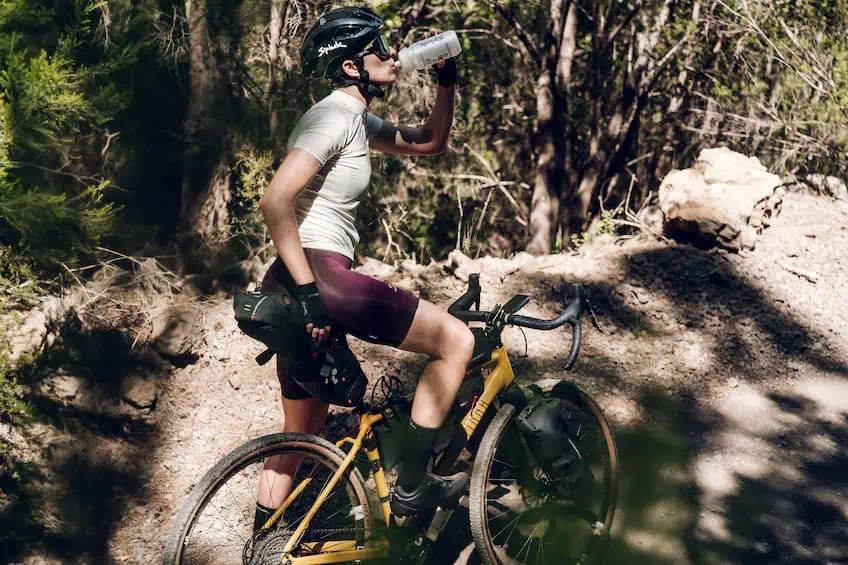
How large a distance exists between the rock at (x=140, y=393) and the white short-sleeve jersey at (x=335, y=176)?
2701 millimetres

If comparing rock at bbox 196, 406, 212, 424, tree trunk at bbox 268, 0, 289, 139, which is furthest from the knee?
tree trunk at bbox 268, 0, 289, 139

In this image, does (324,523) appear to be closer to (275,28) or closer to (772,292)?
(772,292)

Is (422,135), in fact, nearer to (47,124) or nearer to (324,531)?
(324,531)

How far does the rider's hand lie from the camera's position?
3.24 meters

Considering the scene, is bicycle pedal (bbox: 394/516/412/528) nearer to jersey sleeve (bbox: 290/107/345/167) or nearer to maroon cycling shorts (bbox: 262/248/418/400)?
maroon cycling shorts (bbox: 262/248/418/400)

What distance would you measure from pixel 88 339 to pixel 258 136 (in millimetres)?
2791

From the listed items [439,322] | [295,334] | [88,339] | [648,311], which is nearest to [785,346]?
[648,311]

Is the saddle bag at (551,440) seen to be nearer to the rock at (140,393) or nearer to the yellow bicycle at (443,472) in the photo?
the yellow bicycle at (443,472)

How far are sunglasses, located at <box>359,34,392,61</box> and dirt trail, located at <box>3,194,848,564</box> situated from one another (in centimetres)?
236

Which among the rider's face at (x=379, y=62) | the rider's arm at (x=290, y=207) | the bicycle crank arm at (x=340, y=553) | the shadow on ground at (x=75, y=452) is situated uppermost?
the rider's face at (x=379, y=62)

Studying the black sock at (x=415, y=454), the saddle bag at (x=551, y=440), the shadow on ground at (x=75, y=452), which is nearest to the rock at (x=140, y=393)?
the shadow on ground at (x=75, y=452)

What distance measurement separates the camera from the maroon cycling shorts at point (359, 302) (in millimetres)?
3377

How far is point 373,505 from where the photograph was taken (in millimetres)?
3699

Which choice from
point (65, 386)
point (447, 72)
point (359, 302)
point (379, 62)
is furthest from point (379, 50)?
point (65, 386)
